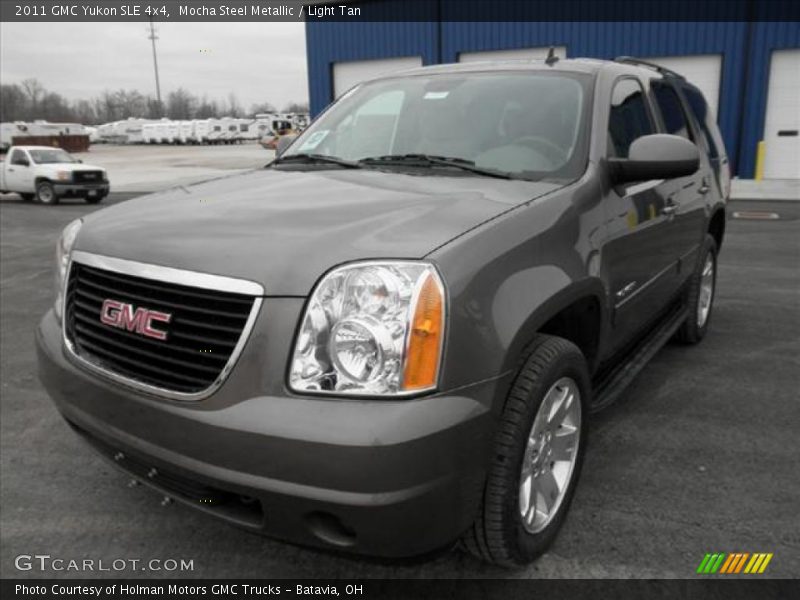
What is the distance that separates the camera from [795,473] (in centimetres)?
308

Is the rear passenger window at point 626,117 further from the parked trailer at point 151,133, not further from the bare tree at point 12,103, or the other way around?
the bare tree at point 12,103

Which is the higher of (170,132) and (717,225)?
(717,225)

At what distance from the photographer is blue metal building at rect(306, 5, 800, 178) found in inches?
691

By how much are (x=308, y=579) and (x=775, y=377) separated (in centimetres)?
327

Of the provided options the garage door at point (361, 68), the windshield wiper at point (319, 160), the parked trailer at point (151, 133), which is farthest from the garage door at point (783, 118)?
the parked trailer at point (151, 133)

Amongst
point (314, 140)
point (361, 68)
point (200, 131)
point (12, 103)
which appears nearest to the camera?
point (314, 140)

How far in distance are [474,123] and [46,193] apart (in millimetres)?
17913

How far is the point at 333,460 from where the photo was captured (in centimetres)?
178

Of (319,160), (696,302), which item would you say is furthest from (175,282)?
(696,302)

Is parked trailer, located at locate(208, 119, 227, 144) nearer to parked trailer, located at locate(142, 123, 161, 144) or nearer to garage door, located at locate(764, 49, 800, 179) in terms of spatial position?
parked trailer, located at locate(142, 123, 161, 144)

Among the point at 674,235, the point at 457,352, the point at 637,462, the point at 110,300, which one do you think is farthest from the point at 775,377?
the point at 110,300

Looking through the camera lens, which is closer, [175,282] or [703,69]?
[175,282]

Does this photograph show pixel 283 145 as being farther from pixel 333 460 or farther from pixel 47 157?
pixel 47 157

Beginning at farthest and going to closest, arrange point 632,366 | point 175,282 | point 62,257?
point 632,366
point 62,257
point 175,282
